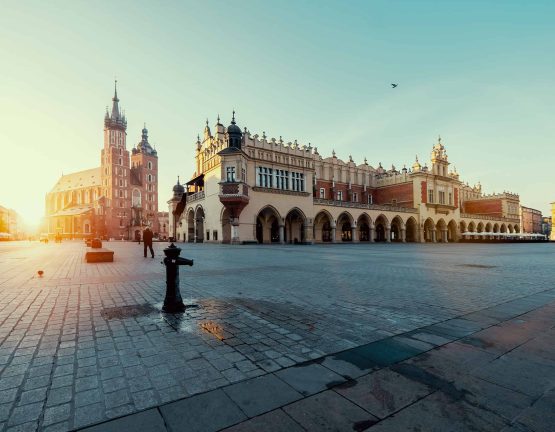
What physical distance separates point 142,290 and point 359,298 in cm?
469

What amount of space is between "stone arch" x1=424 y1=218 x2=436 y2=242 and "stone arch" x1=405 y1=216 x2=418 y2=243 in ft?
9.01

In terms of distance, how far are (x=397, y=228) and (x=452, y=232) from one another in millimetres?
13653

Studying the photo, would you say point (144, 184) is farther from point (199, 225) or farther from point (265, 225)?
point (265, 225)

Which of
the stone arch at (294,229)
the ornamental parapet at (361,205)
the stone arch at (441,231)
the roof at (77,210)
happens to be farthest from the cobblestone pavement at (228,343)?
the roof at (77,210)

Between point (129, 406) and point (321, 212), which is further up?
point (321, 212)

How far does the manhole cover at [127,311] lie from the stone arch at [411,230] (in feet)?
171

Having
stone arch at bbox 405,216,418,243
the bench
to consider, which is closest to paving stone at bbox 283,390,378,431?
the bench

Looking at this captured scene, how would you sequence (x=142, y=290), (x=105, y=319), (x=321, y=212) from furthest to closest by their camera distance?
(x=321, y=212) → (x=142, y=290) → (x=105, y=319)

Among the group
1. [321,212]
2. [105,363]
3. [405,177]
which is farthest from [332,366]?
[405,177]

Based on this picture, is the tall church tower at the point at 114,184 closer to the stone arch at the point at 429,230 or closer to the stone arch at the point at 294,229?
the stone arch at the point at 294,229

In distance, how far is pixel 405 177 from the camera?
2072 inches

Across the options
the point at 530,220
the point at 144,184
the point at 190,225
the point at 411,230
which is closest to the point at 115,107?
the point at 144,184

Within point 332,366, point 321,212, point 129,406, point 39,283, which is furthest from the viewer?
point 321,212

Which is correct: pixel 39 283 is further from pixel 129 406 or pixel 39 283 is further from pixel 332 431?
pixel 332 431
